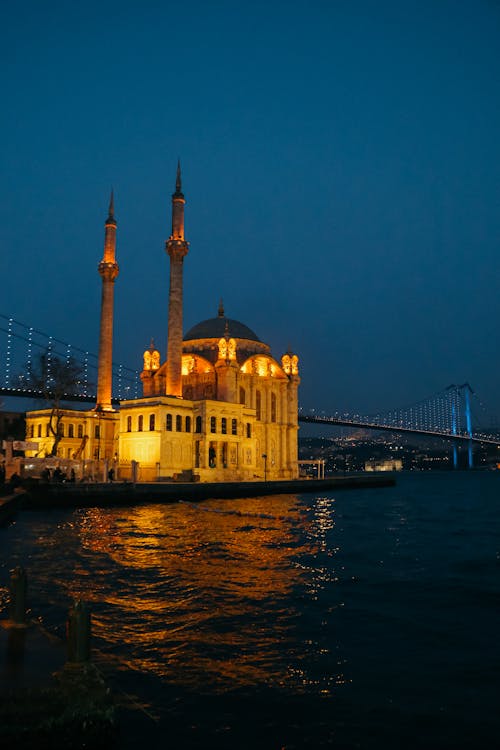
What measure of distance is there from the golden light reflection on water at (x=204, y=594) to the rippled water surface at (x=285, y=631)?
0.04m

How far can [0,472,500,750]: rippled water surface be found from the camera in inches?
267

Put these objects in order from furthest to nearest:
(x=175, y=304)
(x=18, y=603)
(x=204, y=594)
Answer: (x=175, y=304)
(x=204, y=594)
(x=18, y=603)

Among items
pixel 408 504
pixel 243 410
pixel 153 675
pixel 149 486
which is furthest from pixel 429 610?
pixel 243 410

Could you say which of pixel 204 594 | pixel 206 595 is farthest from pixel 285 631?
pixel 204 594

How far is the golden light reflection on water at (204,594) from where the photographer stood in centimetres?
868

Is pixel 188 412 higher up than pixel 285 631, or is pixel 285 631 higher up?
pixel 188 412

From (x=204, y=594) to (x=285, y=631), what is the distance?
3064mm

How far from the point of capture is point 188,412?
53094mm

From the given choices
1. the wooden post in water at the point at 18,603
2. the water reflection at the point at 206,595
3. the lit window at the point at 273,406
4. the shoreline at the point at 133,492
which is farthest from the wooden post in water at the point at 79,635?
the lit window at the point at 273,406

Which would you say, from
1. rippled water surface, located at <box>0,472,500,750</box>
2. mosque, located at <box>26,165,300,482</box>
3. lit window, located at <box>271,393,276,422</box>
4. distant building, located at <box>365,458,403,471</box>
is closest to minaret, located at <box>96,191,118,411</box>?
mosque, located at <box>26,165,300,482</box>

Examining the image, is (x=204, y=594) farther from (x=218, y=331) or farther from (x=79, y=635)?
(x=218, y=331)

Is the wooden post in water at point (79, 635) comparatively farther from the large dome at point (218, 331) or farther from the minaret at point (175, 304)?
the large dome at point (218, 331)

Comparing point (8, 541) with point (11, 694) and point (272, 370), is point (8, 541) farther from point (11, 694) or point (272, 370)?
point (272, 370)

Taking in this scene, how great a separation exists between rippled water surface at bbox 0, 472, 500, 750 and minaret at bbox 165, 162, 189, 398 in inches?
1177
